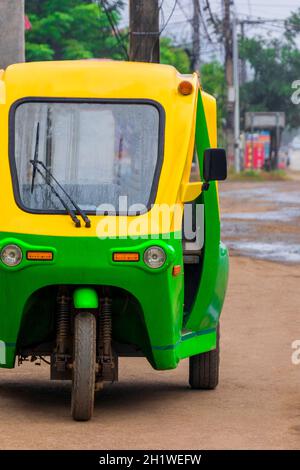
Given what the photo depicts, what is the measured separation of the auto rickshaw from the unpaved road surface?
0.36 metres

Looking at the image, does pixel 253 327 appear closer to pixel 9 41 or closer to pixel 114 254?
pixel 9 41

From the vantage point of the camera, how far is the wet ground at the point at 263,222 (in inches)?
969

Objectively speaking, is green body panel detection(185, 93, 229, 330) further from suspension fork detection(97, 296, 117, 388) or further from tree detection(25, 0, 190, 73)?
tree detection(25, 0, 190, 73)

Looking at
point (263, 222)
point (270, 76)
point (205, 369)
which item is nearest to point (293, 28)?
point (270, 76)

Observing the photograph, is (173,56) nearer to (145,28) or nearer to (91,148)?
(145,28)

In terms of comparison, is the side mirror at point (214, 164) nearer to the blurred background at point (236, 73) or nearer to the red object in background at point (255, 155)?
the blurred background at point (236, 73)

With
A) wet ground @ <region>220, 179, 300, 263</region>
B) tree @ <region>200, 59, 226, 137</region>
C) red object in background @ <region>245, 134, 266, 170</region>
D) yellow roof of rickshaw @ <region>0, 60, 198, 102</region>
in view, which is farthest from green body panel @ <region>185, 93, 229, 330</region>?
tree @ <region>200, 59, 226, 137</region>

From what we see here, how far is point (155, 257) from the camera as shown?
31.8 ft

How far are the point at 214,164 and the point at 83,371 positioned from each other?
1849 millimetres

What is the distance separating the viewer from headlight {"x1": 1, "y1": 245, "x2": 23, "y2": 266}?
966 centimetres

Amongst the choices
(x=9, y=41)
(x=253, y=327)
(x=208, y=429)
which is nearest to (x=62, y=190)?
(x=208, y=429)

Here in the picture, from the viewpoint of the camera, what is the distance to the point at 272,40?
8200 cm

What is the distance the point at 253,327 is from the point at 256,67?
66920 mm

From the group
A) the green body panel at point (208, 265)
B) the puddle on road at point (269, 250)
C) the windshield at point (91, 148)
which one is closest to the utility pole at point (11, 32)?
the green body panel at point (208, 265)
